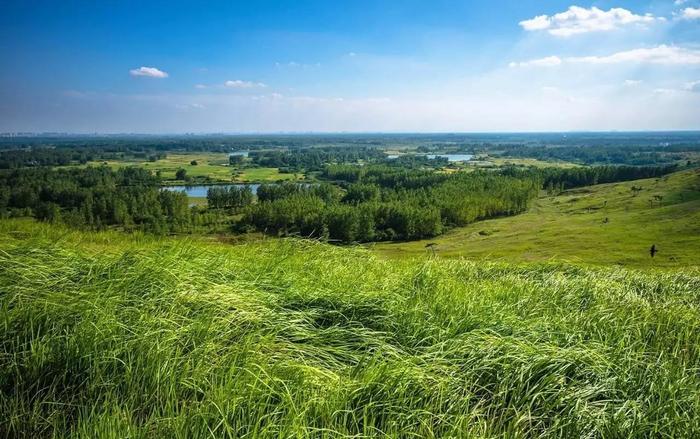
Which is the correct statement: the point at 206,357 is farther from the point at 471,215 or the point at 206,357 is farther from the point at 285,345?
the point at 471,215

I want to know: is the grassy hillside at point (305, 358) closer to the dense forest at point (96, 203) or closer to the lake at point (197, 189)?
the dense forest at point (96, 203)

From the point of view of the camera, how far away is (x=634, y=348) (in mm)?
5754

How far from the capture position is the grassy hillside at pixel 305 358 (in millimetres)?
3699

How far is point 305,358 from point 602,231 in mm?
89535

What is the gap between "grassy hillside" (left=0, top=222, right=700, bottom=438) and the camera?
12.1ft

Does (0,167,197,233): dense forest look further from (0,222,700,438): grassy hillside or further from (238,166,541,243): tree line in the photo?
(0,222,700,438): grassy hillside

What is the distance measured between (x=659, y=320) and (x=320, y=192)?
12999 cm

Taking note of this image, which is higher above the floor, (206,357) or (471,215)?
(206,357)

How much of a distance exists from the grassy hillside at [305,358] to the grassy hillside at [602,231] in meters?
37.9

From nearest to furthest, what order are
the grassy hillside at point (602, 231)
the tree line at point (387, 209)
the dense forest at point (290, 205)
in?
the grassy hillside at point (602, 231)
the dense forest at point (290, 205)
the tree line at point (387, 209)

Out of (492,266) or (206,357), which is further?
(492,266)

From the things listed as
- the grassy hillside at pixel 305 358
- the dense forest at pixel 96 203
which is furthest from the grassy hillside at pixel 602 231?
the dense forest at pixel 96 203

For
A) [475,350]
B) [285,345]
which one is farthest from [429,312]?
[285,345]

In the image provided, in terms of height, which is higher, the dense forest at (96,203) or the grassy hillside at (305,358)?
the grassy hillside at (305,358)
